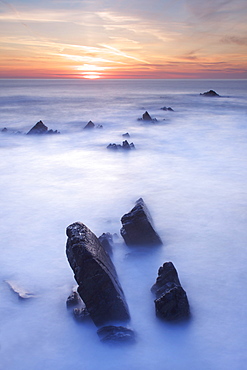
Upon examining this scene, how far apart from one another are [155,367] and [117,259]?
124 inches

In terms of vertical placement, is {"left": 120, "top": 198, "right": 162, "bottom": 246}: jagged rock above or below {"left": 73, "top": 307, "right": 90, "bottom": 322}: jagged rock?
above

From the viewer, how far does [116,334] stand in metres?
5.35

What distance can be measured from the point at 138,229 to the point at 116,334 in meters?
3.19

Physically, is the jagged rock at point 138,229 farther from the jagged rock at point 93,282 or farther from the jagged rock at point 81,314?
the jagged rock at point 81,314

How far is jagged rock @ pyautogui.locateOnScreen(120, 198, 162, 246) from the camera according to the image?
315 inches

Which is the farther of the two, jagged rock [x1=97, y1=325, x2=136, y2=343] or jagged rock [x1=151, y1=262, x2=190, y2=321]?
jagged rock [x1=151, y1=262, x2=190, y2=321]

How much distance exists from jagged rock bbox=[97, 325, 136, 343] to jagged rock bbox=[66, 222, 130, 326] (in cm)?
15

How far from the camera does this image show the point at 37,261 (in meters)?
7.85

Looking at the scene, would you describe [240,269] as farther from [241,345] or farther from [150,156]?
[150,156]

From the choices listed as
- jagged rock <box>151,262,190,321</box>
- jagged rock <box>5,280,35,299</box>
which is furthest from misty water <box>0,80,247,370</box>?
jagged rock <box>151,262,190,321</box>

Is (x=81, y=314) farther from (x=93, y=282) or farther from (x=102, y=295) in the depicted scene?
(x=93, y=282)

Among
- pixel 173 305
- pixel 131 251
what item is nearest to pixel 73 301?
pixel 173 305

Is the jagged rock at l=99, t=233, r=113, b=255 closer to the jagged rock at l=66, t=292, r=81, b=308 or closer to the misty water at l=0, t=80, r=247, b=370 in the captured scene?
the misty water at l=0, t=80, r=247, b=370

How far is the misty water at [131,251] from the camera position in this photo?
522cm
